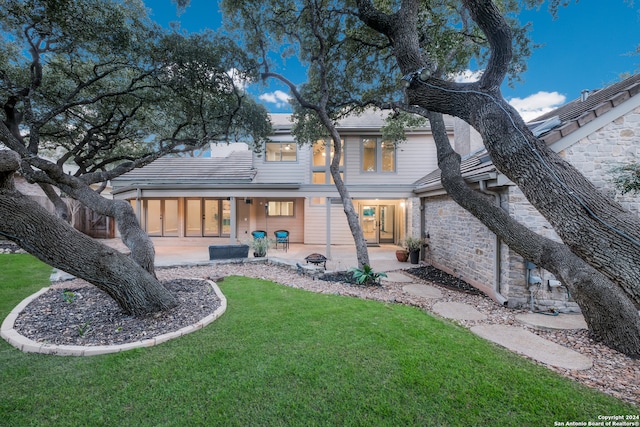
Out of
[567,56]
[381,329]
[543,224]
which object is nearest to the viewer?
[381,329]

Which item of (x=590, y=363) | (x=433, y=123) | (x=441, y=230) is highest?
(x=433, y=123)

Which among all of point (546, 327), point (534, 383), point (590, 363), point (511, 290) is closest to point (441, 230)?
point (511, 290)

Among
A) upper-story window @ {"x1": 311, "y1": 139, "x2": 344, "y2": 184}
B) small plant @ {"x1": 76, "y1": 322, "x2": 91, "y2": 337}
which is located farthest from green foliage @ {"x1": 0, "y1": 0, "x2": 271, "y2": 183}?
small plant @ {"x1": 76, "y1": 322, "x2": 91, "y2": 337}

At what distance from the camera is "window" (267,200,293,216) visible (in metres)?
13.2

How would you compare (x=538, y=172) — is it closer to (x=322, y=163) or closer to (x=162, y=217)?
(x=322, y=163)

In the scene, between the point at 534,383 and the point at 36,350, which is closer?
the point at 534,383

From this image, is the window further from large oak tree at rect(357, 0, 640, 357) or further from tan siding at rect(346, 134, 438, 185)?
large oak tree at rect(357, 0, 640, 357)

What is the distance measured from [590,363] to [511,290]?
81.1 inches

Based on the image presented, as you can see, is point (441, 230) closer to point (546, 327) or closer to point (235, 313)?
point (546, 327)

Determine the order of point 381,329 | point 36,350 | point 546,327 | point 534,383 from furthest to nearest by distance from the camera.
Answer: point 546,327 < point 381,329 < point 36,350 < point 534,383

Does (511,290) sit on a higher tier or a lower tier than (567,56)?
lower

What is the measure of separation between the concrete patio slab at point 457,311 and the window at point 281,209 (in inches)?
355

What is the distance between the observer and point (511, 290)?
205 inches

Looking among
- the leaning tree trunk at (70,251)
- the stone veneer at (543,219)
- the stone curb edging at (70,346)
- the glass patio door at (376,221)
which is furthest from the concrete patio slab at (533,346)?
the glass patio door at (376,221)
